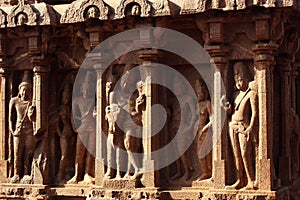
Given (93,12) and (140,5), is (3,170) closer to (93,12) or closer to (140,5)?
(93,12)

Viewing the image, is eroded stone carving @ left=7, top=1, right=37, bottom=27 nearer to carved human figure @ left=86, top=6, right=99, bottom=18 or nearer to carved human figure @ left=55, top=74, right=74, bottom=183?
carved human figure @ left=86, top=6, right=99, bottom=18

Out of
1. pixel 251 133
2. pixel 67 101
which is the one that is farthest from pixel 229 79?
pixel 67 101

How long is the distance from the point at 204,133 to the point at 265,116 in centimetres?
104

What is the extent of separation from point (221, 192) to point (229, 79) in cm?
171

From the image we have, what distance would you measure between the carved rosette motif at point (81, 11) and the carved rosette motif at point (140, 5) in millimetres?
224

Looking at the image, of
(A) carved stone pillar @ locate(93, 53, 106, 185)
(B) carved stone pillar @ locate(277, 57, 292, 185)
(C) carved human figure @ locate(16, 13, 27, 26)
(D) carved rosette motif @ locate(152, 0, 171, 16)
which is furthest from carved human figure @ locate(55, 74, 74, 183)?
(B) carved stone pillar @ locate(277, 57, 292, 185)

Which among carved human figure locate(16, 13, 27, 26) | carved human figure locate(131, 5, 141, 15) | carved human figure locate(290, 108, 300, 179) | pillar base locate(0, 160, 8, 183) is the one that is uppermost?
carved human figure locate(16, 13, 27, 26)

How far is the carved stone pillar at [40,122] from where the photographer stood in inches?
434

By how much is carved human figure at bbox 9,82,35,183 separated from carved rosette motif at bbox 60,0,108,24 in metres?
1.45

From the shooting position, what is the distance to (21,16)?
10.9 metres

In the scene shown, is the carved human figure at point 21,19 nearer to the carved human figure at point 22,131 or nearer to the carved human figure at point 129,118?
the carved human figure at point 22,131

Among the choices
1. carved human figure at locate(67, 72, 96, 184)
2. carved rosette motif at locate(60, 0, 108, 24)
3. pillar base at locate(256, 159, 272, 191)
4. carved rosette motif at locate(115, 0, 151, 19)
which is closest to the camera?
pillar base at locate(256, 159, 272, 191)

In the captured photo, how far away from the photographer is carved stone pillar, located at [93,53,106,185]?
10633mm

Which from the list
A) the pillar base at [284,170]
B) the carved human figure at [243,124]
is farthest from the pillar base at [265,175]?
the pillar base at [284,170]
